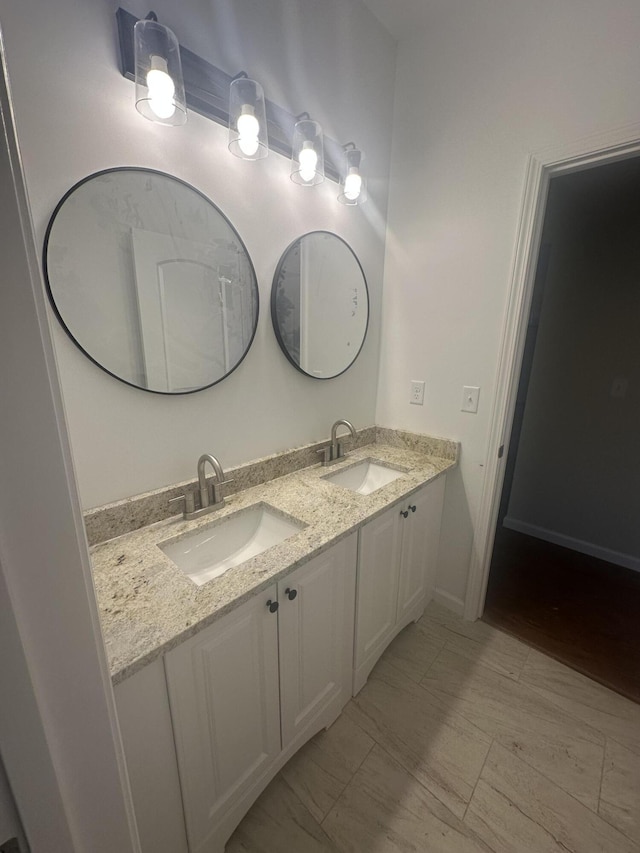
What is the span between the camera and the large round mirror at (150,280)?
923 millimetres

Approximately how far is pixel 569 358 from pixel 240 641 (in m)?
2.57

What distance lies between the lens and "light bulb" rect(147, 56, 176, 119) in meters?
0.91

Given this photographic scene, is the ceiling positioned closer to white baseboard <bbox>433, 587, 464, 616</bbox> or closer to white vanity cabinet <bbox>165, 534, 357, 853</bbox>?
→ white vanity cabinet <bbox>165, 534, 357, 853</bbox>

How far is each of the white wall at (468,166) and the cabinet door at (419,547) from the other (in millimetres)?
126

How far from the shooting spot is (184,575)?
0.91 meters

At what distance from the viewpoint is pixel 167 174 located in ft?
3.40

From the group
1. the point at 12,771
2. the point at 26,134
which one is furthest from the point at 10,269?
the point at 26,134

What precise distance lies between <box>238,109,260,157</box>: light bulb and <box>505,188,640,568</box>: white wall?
2075mm

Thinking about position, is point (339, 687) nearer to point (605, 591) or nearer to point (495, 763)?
point (495, 763)

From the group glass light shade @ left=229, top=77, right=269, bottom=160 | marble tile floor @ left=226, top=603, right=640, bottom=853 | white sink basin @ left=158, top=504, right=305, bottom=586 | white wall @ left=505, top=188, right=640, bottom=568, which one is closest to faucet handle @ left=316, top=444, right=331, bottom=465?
white sink basin @ left=158, top=504, right=305, bottom=586

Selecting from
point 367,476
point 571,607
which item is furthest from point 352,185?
point 571,607

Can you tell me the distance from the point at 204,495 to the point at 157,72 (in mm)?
1197

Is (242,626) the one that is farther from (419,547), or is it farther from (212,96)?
(212,96)

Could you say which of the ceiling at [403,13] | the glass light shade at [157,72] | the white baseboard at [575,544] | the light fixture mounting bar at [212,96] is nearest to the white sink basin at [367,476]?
the light fixture mounting bar at [212,96]
